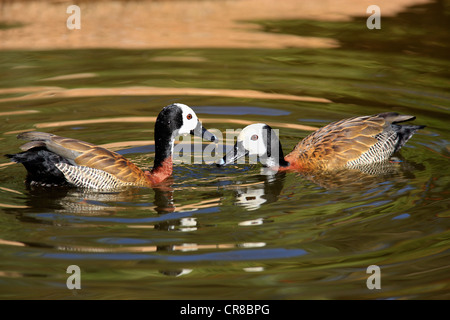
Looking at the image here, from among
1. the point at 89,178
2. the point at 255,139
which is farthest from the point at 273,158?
the point at 89,178

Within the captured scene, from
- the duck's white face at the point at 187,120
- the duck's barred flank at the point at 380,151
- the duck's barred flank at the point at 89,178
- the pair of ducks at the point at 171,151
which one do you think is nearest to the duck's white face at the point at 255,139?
the pair of ducks at the point at 171,151

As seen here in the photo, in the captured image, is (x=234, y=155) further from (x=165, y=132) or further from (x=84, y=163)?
(x=84, y=163)

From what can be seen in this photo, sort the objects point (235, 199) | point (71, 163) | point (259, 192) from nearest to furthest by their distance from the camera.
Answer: point (235, 199), point (71, 163), point (259, 192)

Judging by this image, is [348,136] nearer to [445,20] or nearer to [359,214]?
[359,214]

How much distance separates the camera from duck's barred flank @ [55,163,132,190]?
31.1 ft

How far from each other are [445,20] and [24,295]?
1275 centimetres

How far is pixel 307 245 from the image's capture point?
7.75 m

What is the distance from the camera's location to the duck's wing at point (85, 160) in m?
9.38

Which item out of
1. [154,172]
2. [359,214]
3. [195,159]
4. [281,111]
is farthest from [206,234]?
[281,111]

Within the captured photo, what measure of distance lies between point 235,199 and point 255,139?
1477 millimetres

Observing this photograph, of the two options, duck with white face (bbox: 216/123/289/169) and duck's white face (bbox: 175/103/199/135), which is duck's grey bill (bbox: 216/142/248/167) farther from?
duck's white face (bbox: 175/103/199/135)

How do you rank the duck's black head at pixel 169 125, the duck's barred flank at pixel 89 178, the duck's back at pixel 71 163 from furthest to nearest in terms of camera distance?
the duck's black head at pixel 169 125
the duck's barred flank at pixel 89 178
the duck's back at pixel 71 163

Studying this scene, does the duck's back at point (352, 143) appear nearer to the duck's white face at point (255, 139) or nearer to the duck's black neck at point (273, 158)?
the duck's black neck at point (273, 158)

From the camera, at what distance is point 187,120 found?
407 inches
